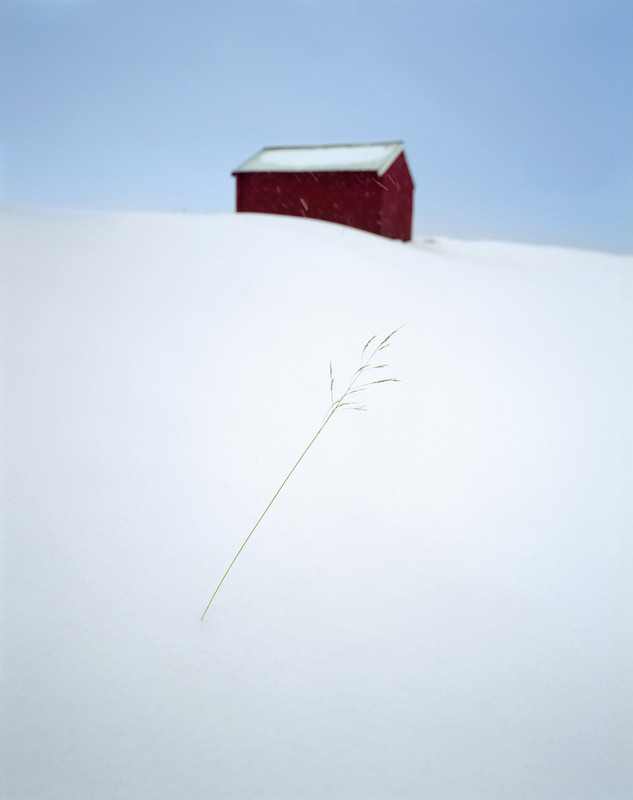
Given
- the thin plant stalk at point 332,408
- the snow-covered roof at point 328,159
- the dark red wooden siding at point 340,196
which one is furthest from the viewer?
the snow-covered roof at point 328,159

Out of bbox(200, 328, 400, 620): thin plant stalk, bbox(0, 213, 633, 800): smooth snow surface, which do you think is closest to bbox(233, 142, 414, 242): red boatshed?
bbox(0, 213, 633, 800): smooth snow surface

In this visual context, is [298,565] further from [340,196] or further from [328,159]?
[328,159]

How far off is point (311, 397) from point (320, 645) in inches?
58.5

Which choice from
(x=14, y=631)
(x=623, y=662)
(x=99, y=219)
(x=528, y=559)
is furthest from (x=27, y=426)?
(x=99, y=219)

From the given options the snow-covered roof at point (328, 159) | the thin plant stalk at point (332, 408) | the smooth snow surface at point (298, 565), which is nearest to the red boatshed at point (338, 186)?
the snow-covered roof at point (328, 159)

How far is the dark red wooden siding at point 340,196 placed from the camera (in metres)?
13.5

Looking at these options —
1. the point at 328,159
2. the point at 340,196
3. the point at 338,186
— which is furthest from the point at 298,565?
the point at 328,159

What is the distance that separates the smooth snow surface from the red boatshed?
10854mm

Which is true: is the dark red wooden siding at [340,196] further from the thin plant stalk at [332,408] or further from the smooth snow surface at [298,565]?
the thin plant stalk at [332,408]

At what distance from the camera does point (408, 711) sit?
140 cm

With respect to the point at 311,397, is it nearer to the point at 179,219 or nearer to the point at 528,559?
the point at 528,559

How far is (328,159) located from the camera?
1481 centimetres

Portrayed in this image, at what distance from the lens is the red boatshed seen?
13.5m

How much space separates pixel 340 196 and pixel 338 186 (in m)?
0.27
